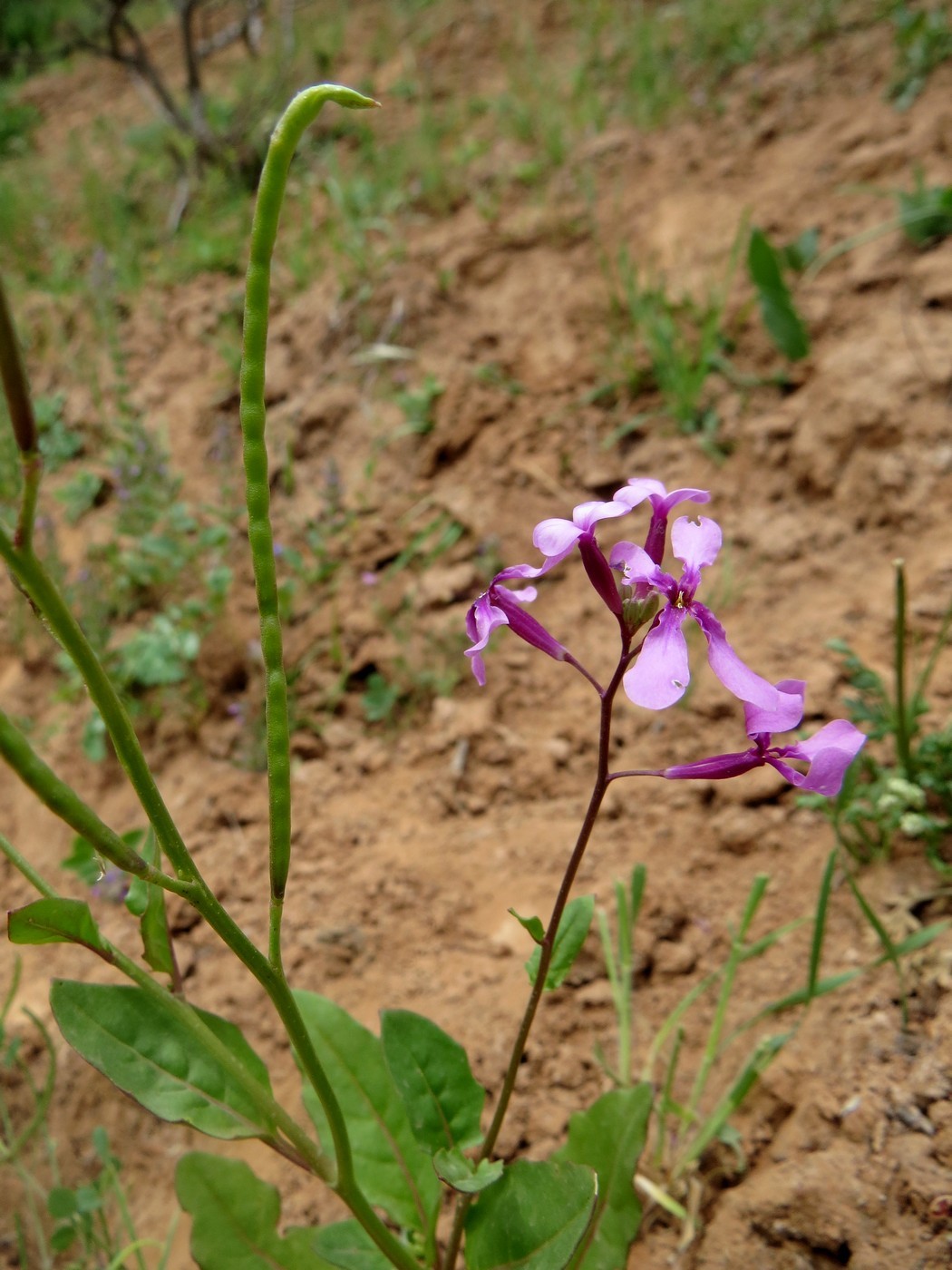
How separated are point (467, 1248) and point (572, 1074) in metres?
0.51

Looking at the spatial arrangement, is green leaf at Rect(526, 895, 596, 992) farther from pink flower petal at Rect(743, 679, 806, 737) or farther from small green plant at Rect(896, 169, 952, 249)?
small green plant at Rect(896, 169, 952, 249)

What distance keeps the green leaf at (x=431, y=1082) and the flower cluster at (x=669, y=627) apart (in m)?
0.52

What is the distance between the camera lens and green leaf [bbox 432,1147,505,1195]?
1.08 m

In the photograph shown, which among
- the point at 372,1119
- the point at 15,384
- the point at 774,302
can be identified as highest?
the point at 774,302

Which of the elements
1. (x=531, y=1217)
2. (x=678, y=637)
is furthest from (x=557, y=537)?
(x=531, y=1217)

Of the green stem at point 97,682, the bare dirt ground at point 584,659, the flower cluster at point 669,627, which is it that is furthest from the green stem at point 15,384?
the bare dirt ground at point 584,659

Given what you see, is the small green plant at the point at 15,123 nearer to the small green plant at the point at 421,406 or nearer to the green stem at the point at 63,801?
the small green plant at the point at 421,406

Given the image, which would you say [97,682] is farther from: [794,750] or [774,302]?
[774,302]

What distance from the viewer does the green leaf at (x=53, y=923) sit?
90 cm

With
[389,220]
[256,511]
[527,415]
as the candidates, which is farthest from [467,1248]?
[389,220]

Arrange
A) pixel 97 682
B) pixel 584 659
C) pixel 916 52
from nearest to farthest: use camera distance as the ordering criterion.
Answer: pixel 97 682, pixel 584 659, pixel 916 52

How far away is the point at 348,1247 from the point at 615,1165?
1.16 ft

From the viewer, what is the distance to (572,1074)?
5.59 feet

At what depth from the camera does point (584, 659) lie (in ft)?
8.30
